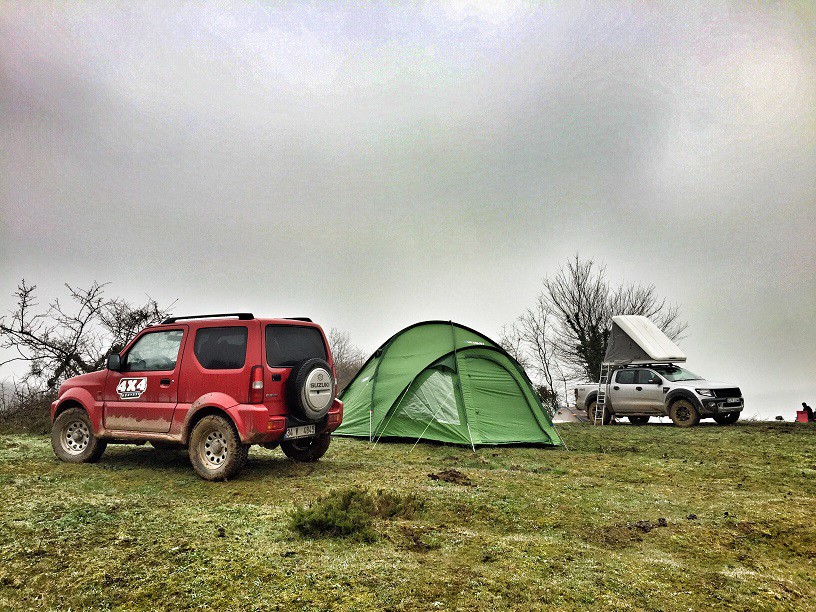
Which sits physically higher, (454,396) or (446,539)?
(454,396)

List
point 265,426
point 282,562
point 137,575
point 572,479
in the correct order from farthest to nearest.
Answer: point 572,479 < point 265,426 < point 282,562 < point 137,575

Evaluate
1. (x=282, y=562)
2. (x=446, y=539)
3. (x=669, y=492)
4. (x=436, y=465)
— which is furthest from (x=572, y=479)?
(x=282, y=562)

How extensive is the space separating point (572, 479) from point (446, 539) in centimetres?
344

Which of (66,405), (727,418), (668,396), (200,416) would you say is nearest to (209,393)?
(200,416)

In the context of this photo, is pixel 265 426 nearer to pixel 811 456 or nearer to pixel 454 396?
pixel 454 396

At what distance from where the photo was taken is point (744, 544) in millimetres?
4898

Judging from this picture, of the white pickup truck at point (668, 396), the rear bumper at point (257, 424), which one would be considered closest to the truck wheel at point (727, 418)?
the white pickup truck at point (668, 396)

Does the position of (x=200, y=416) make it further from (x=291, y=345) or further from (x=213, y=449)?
(x=291, y=345)

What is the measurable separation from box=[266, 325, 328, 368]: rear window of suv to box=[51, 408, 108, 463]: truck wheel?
3.18m

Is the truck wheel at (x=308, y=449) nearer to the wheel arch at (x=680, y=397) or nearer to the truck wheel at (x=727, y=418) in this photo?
the wheel arch at (x=680, y=397)

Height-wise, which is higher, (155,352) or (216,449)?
(155,352)

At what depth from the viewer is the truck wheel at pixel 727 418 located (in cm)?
1669

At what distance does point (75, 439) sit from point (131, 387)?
1484 millimetres

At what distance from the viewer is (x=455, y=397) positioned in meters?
11.0
